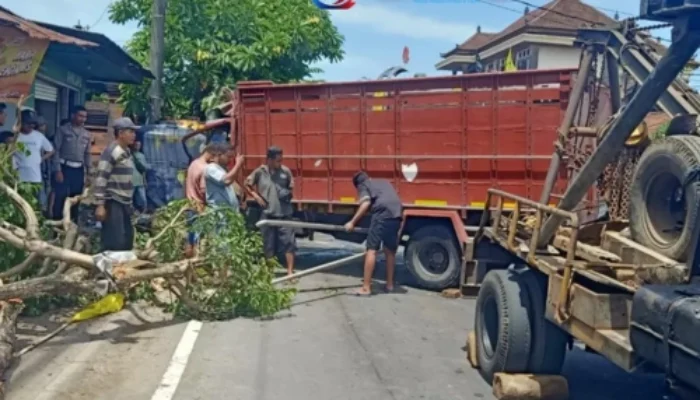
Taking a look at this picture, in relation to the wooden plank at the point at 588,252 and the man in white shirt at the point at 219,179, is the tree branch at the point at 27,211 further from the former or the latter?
the wooden plank at the point at 588,252

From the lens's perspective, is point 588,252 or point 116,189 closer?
point 588,252

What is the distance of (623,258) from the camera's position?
5.49 m

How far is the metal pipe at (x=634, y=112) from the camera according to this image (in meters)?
4.61

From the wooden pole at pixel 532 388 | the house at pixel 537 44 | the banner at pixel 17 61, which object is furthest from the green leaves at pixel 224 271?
the house at pixel 537 44

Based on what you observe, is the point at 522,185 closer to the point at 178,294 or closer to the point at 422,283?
the point at 422,283

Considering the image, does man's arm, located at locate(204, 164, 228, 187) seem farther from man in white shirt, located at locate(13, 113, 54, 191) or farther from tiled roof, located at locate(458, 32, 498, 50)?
tiled roof, located at locate(458, 32, 498, 50)

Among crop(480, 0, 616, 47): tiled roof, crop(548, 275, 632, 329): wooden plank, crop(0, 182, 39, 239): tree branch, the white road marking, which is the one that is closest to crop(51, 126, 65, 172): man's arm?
crop(0, 182, 39, 239): tree branch

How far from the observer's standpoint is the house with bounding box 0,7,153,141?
852cm

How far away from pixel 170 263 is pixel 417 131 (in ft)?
13.0

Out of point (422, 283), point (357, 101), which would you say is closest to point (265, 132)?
point (357, 101)

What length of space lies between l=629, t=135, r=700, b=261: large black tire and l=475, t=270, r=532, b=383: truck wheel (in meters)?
0.95

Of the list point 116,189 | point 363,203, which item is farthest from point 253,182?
point 116,189

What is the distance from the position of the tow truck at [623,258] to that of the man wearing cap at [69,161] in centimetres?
704

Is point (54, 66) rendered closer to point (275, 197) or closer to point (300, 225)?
point (275, 197)
